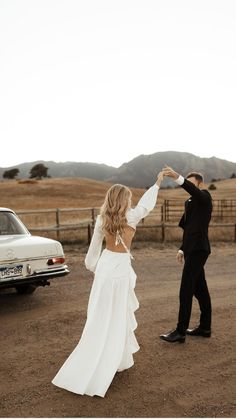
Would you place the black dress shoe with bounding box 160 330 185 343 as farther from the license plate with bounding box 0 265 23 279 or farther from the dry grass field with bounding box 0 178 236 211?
the dry grass field with bounding box 0 178 236 211

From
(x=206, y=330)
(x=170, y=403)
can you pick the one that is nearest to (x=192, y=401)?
(x=170, y=403)

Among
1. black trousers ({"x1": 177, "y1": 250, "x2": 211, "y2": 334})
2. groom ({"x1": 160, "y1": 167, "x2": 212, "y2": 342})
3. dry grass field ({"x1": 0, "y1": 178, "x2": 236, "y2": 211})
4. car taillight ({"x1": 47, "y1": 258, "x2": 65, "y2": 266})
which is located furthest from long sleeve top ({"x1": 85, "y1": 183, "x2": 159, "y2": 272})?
dry grass field ({"x1": 0, "y1": 178, "x2": 236, "y2": 211})

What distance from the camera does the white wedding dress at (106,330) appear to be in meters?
3.86

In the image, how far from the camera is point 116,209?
156 inches

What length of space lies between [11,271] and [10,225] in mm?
1294

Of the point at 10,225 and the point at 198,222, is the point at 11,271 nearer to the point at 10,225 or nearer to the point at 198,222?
the point at 10,225

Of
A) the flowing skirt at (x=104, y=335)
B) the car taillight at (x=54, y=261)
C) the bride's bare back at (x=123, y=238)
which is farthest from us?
the car taillight at (x=54, y=261)

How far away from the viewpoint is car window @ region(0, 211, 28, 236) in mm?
7117

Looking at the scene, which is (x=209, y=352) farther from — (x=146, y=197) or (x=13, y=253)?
(x=13, y=253)

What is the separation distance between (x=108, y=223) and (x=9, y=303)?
11.8 ft

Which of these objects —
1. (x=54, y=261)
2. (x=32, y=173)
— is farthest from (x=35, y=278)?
(x=32, y=173)

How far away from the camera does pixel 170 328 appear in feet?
18.6

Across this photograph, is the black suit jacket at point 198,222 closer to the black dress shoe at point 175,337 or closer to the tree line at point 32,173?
the black dress shoe at point 175,337

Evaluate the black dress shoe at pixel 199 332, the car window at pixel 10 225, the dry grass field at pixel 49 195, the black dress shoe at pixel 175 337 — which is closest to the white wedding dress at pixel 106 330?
the black dress shoe at pixel 175 337
